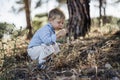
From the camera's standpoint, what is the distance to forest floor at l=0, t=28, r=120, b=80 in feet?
17.7

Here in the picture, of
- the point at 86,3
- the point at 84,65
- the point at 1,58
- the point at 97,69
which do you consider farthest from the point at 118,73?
the point at 86,3

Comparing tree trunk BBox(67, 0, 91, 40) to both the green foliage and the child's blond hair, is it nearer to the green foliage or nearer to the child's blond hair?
the child's blond hair

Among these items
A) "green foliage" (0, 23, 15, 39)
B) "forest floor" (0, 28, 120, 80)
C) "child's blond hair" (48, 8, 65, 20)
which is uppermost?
"child's blond hair" (48, 8, 65, 20)

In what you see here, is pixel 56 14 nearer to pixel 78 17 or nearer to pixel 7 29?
pixel 7 29

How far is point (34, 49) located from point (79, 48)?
155 cm

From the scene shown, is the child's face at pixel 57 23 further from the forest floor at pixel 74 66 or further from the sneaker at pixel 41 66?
the sneaker at pixel 41 66

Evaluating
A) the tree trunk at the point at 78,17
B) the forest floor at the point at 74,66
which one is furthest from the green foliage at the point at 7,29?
the tree trunk at the point at 78,17

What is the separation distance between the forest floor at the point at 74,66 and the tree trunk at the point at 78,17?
2.86 metres

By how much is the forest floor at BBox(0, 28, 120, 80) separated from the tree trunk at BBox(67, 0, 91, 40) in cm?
286

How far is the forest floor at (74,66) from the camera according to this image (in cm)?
541

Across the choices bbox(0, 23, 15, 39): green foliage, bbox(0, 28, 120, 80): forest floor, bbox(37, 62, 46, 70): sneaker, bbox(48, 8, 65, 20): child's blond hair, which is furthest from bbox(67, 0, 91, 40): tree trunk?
bbox(37, 62, 46, 70): sneaker

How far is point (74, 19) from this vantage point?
35.4 feet

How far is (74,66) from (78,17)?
4.50 m

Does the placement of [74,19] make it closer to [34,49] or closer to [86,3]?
[86,3]
